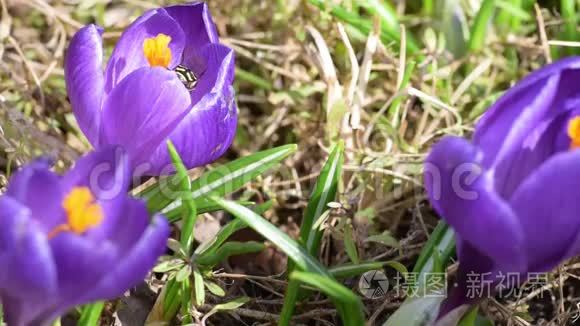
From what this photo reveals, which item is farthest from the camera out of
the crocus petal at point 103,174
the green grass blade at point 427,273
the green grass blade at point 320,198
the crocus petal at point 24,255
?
the green grass blade at point 320,198

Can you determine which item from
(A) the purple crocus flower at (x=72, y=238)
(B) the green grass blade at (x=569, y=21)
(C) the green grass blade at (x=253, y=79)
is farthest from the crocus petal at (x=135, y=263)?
(B) the green grass blade at (x=569, y=21)

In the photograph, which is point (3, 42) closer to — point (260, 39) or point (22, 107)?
point (22, 107)

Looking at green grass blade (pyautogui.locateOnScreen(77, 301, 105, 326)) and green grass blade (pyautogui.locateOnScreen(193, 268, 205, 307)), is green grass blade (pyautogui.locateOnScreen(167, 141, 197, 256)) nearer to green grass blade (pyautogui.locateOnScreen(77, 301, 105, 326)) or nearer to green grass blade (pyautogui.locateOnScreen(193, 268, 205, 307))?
green grass blade (pyautogui.locateOnScreen(193, 268, 205, 307))

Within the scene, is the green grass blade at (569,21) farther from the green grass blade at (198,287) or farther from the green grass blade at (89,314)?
the green grass blade at (89,314)

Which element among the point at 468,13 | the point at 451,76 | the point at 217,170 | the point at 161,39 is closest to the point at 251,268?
the point at 217,170

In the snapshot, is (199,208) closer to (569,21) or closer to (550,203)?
(550,203)

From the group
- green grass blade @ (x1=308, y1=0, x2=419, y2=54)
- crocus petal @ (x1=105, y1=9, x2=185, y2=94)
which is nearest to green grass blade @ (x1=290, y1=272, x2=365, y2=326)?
crocus petal @ (x1=105, y1=9, x2=185, y2=94)

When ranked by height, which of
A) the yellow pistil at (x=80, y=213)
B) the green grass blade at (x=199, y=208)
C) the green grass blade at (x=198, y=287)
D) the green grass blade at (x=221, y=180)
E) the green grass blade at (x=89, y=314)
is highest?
the yellow pistil at (x=80, y=213)
